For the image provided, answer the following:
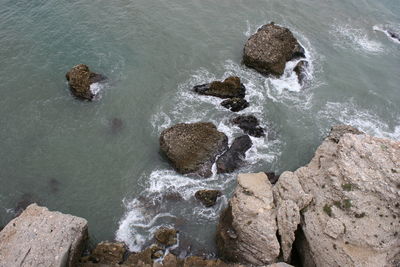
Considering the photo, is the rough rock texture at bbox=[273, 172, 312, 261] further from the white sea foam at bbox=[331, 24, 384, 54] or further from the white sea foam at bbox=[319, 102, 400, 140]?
the white sea foam at bbox=[331, 24, 384, 54]

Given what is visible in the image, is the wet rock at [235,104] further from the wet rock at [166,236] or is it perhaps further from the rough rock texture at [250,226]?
the wet rock at [166,236]

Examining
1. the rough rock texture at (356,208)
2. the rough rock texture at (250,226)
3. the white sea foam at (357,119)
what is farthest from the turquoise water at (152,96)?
the rough rock texture at (356,208)

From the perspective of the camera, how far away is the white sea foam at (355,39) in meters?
42.9

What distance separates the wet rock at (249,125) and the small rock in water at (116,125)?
954 centimetres

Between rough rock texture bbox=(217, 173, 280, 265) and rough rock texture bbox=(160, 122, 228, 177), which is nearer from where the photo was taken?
rough rock texture bbox=(217, 173, 280, 265)

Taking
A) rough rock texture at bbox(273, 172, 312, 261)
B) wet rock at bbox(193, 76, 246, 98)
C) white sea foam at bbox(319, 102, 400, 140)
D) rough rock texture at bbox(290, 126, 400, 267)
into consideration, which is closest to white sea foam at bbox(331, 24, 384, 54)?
white sea foam at bbox(319, 102, 400, 140)

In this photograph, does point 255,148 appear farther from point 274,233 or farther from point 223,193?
point 274,233

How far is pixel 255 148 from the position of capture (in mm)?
31328

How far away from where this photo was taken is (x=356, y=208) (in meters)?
22.1

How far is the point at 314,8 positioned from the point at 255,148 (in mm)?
25161

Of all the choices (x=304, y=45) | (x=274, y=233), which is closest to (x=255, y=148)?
(x=274, y=233)

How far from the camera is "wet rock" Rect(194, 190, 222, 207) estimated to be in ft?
89.9

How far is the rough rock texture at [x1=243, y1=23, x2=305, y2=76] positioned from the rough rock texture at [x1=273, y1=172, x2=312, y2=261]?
51.3ft

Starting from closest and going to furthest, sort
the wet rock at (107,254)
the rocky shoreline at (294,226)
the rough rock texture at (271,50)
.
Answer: the rocky shoreline at (294,226) → the wet rock at (107,254) → the rough rock texture at (271,50)
